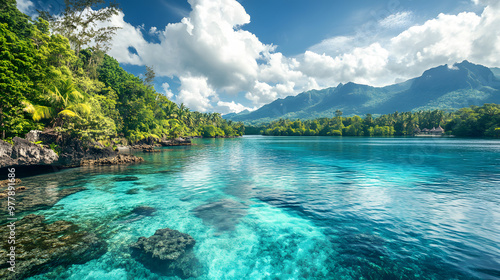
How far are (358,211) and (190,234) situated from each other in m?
8.96

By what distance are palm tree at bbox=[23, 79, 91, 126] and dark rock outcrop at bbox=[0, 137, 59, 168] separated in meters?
4.08

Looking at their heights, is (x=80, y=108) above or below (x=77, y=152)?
above

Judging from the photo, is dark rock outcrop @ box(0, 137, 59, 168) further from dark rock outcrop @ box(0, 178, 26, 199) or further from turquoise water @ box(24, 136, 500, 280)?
dark rock outcrop @ box(0, 178, 26, 199)

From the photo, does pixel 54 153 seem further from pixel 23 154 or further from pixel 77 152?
pixel 77 152

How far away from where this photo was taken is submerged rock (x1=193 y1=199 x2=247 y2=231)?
9.66 meters

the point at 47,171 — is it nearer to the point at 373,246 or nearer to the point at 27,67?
the point at 27,67

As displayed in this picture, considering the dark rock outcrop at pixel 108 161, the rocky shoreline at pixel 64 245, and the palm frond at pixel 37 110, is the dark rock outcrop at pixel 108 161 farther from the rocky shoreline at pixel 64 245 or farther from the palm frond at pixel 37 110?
the rocky shoreline at pixel 64 245

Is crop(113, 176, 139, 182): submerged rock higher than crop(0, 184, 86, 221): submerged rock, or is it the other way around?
crop(0, 184, 86, 221): submerged rock

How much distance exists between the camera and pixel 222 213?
36.2 feet

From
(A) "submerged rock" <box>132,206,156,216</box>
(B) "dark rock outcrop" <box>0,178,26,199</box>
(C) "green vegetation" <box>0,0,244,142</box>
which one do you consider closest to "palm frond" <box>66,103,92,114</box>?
(C) "green vegetation" <box>0,0,244,142</box>

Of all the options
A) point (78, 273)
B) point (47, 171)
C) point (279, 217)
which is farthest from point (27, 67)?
point (279, 217)

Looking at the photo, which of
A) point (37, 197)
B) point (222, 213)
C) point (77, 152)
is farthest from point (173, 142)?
point (222, 213)

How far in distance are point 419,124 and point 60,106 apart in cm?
19976

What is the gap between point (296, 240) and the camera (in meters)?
8.27
